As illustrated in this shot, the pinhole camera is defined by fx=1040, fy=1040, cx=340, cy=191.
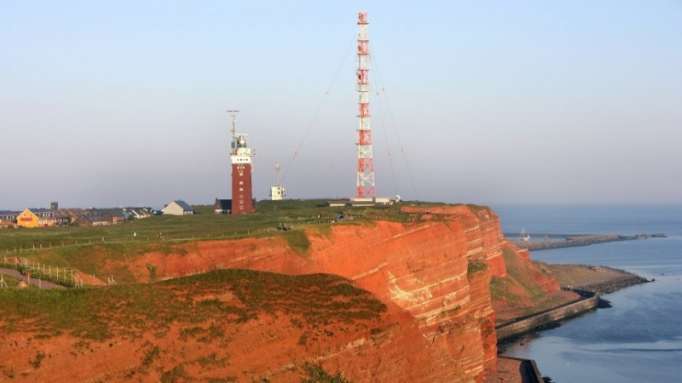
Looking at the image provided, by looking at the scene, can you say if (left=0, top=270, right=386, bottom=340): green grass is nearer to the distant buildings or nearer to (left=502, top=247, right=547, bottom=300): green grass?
the distant buildings

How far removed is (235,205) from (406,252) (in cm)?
4283

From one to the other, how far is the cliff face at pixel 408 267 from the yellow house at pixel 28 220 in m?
48.0

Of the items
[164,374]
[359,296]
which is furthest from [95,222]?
[164,374]

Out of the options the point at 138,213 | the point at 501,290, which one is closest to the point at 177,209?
the point at 138,213

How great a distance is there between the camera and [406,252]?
81.9m

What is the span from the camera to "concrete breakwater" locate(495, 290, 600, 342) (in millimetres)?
113438

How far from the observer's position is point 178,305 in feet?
143

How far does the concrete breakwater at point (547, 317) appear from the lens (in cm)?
11344

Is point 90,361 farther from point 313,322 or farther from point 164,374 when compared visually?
point 313,322

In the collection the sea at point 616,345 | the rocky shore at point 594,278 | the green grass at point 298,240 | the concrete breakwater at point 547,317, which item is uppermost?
the green grass at point 298,240

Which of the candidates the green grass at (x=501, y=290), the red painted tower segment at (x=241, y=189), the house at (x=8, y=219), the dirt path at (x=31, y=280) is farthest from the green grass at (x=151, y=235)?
the green grass at (x=501, y=290)

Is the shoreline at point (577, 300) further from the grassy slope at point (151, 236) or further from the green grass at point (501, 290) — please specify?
the grassy slope at point (151, 236)

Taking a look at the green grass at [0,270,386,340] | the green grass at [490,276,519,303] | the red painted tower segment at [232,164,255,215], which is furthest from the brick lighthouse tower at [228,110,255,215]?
the green grass at [0,270,386,340]

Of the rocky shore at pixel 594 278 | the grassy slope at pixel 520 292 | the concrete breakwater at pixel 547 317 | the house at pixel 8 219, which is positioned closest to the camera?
the concrete breakwater at pixel 547 317
